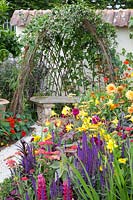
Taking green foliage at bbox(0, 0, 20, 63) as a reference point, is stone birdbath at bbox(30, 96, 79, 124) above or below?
below

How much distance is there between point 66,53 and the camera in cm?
647

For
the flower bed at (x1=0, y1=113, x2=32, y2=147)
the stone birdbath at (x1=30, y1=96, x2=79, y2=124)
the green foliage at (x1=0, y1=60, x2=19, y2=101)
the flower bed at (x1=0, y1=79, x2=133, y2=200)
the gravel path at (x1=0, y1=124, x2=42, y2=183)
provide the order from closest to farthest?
the flower bed at (x1=0, y1=79, x2=133, y2=200)
the gravel path at (x1=0, y1=124, x2=42, y2=183)
the flower bed at (x1=0, y1=113, x2=32, y2=147)
the stone birdbath at (x1=30, y1=96, x2=79, y2=124)
the green foliage at (x1=0, y1=60, x2=19, y2=101)

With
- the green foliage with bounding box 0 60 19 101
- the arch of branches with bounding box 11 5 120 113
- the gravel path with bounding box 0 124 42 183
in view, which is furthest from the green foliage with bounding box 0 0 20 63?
the gravel path with bounding box 0 124 42 183

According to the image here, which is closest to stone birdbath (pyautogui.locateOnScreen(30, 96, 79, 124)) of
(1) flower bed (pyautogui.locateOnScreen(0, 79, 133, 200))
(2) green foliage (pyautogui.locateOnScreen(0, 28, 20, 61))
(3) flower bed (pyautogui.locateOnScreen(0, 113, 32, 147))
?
(3) flower bed (pyautogui.locateOnScreen(0, 113, 32, 147))

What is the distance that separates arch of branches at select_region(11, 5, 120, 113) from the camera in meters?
5.48

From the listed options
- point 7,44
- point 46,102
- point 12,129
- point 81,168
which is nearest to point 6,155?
point 12,129

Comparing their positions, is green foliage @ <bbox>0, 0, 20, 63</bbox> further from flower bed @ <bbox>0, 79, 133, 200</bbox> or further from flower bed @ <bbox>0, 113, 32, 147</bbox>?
flower bed @ <bbox>0, 79, 133, 200</bbox>

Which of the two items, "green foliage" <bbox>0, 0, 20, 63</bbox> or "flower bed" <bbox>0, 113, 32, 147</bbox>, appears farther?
"green foliage" <bbox>0, 0, 20, 63</bbox>

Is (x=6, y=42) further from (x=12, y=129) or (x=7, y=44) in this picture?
(x=12, y=129)

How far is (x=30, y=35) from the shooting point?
557 centimetres

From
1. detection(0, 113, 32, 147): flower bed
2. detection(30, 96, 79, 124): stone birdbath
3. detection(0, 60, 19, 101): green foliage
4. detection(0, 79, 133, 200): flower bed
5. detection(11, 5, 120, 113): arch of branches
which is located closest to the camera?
detection(0, 79, 133, 200): flower bed

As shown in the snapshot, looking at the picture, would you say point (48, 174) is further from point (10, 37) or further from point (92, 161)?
point (10, 37)

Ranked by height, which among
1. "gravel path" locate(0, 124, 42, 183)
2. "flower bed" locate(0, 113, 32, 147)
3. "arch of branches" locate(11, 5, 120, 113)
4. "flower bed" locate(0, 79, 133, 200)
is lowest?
"gravel path" locate(0, 124, 42, 183)

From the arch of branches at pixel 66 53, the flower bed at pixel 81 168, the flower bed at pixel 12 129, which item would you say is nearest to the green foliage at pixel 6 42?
the arch of branches at pixel 66 53
